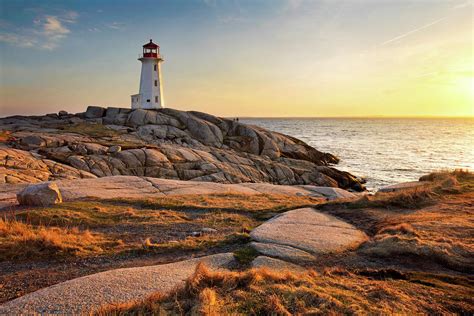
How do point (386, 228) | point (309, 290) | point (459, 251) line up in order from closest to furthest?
point (309, 290) < point (459, 251) < point (386, 228)

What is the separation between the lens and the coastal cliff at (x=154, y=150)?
34.9 m

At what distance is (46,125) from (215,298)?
5889cm

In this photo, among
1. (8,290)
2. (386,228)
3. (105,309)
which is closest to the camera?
(105,309)

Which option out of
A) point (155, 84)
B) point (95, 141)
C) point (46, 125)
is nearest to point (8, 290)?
point (95, 141)

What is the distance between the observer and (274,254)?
10.9 m

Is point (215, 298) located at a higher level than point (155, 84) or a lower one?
lower

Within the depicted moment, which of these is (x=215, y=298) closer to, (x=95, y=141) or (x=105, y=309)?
(x=105, y=309)

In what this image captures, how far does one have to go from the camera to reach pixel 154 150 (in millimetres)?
42094

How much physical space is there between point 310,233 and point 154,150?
3232 cm

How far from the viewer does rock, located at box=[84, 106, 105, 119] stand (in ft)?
210

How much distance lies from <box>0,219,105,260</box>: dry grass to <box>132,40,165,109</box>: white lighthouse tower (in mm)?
58021

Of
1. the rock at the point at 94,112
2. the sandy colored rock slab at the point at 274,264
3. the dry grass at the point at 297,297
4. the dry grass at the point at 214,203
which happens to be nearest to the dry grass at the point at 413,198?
the dry grass at the point at 214,203

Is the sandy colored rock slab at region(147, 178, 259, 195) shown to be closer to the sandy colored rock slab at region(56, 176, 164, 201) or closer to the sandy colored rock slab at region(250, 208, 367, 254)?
the sandy colored rock slab at region(56, 176, 164, 201)

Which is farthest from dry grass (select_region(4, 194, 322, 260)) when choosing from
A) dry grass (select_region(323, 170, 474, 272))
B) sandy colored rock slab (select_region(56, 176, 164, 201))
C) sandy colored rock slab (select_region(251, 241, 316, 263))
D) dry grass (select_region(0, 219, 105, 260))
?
dry grass (select_region(323, 170, 474, 272))
